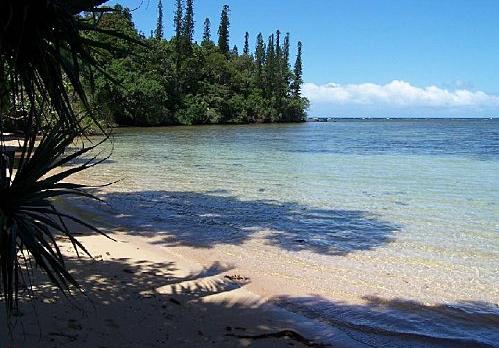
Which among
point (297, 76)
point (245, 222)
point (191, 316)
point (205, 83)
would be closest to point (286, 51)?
point (297, 76)

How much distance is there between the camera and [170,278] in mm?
6086

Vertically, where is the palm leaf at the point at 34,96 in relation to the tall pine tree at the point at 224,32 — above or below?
below

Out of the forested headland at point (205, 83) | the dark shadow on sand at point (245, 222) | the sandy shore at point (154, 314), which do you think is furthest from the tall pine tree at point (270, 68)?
the sandy shore at point (154, 314)

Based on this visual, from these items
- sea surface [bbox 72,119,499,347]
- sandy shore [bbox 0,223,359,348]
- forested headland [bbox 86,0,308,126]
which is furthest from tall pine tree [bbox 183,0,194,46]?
sandy shore [bbox 0,223,359,348]

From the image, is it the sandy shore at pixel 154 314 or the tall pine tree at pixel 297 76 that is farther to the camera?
the tall pine tree at pixel 297 76

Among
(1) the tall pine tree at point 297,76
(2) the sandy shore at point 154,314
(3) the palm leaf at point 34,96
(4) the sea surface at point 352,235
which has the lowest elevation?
(4) the sea surface at point 352,235

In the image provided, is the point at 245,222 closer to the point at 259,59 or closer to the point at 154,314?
the point at 154,314

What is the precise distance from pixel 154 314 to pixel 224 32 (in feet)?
274

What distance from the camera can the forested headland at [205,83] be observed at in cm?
5912

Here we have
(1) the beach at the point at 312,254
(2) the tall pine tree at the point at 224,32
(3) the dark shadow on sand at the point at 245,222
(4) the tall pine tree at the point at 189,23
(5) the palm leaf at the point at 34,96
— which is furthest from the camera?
(2) the tall pine tree at the point at 224,32

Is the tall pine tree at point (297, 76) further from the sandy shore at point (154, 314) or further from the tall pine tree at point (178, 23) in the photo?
the sandy shore at point (154, 314)

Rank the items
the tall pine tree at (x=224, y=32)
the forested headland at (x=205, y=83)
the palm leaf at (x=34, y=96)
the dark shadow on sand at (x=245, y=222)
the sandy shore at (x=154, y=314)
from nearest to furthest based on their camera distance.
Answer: the palm leaf at (x=34, y=96) → the sandy shore at (x=154, y=314) → the dark shadow on sand at (x=245, y=222) → the forested headland at (x=205, y=83) → the tall pine tree at (x=224, y=32)

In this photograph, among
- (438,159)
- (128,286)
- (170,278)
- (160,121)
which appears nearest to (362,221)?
(170,278)

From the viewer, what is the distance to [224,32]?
279ft
